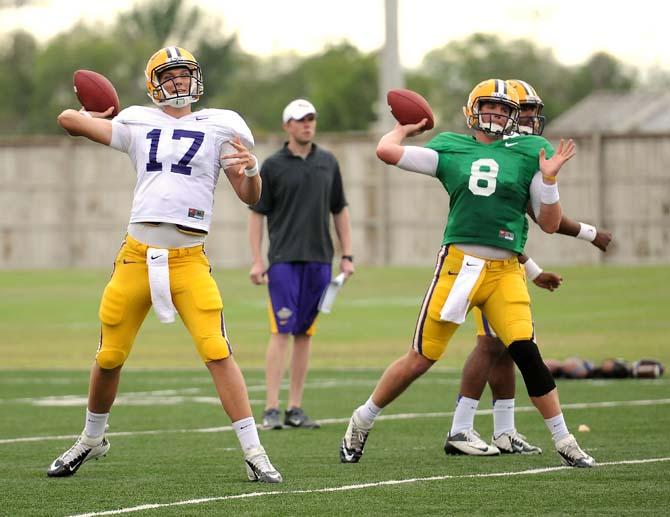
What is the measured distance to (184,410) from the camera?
11.7 m

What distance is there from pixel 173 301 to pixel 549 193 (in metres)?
2.01

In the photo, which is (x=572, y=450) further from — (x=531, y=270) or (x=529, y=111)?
(x=529, y=111)

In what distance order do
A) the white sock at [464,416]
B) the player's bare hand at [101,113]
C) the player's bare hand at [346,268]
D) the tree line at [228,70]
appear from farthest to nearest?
the tree line at [228,70]
the player's bare hand at [346,268]
the white sock at [464,416]
the player's bare hand at [101,113]

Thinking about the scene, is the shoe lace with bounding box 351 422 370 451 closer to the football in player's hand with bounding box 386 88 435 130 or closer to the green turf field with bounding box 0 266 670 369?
the football in player's hand with bounding box 386 88 435 130

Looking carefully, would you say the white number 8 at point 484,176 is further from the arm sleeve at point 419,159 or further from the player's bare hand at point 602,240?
the player's bare hand at point 602,240

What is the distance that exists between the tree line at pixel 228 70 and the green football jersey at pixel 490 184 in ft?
251

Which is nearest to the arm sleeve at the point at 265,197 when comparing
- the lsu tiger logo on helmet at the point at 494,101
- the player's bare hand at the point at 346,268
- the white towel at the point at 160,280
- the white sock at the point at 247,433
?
the player's bare hand at the point at 346,268

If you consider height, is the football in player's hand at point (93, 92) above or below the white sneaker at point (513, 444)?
above

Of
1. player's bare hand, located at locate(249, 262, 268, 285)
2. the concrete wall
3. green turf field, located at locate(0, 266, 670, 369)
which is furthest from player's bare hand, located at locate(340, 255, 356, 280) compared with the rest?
the concrete wall

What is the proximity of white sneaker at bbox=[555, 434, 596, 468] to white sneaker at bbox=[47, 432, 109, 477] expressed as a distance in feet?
7.84

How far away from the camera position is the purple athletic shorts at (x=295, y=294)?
1084 cm

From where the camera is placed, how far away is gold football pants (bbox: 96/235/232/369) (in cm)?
753

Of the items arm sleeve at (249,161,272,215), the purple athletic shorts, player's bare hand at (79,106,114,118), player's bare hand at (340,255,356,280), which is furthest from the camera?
player's bare hand at (340,255,356,280)

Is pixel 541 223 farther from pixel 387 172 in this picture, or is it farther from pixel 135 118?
pixel 387 172
